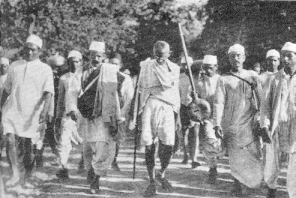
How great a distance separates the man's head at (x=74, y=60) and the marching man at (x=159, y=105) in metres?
1.34

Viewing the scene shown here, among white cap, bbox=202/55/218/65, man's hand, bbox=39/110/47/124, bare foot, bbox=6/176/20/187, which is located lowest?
bare foot, bbox=6/176/20/187

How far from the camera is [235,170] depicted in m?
6.35

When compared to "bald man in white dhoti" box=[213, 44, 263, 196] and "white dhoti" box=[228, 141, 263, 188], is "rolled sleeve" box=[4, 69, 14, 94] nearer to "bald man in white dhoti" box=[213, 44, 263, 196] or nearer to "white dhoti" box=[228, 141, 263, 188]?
"bald man in white dhoti" box=[213, 44, 263, 196]

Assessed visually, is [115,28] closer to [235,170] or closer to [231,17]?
[231,17]

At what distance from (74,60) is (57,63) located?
0.88m

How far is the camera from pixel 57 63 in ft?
27.1

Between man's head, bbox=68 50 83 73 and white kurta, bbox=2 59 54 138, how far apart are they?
4.11 ft

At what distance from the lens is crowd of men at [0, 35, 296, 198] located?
19.8 feet

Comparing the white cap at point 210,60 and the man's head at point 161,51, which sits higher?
the white cap at point 210,60

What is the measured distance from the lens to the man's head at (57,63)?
824 centimetres

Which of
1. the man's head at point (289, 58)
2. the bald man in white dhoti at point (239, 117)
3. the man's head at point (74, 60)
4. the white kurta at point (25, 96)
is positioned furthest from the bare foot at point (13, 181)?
the man's head at point (289, 58)

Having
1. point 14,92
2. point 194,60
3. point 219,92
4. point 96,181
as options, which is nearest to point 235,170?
point 219,92

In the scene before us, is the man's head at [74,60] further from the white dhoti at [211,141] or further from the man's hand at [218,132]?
the man's hand at [218,132]

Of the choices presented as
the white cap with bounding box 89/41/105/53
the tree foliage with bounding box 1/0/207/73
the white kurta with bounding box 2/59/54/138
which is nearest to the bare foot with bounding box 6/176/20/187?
the white kurta with bounding box 2/59/54/138
